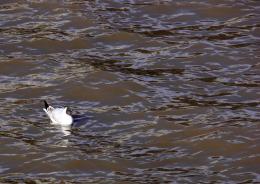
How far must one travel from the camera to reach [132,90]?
10.1 meters

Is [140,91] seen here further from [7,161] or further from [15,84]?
[7,161]

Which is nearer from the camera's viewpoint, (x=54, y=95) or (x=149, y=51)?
(x=54, y=95)

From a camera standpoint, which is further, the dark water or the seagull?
the seagull

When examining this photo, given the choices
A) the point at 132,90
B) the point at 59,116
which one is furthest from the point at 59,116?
the point at 132,90

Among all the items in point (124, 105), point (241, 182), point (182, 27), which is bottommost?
point (241, 182)

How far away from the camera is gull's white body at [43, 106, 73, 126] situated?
29.7 ft

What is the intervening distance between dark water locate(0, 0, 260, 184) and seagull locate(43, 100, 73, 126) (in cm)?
10

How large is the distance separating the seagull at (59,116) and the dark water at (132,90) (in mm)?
96

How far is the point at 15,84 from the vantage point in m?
10.3

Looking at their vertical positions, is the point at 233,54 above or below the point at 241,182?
above

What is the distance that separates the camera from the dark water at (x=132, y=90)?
831 centimetres

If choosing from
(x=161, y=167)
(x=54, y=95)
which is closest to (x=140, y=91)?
(x=54, y=95)

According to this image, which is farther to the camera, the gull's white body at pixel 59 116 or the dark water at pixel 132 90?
the gull's white body at pixel 59 116

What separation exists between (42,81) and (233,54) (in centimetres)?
244
